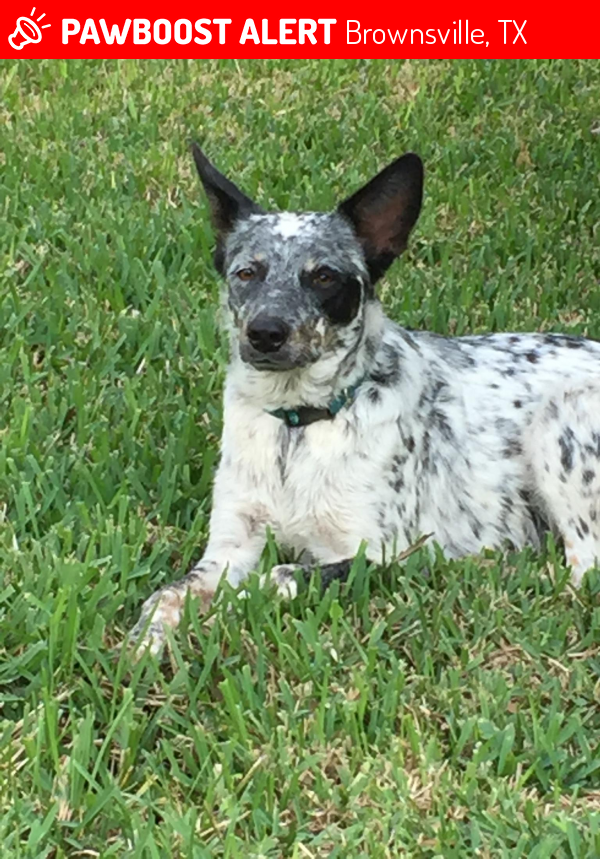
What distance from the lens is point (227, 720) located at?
3.53 m

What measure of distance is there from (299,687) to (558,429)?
1.70 metres

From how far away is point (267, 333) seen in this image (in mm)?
4203

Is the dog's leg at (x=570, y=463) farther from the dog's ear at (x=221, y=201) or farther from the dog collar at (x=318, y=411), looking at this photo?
the dog's ear at (x=221, y=201)

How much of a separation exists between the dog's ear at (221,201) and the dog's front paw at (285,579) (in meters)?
1.27

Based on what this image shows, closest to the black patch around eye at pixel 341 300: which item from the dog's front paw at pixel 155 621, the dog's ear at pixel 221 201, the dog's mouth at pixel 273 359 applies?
the dog's mouth at pixel 273 359

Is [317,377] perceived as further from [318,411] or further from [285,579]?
[285,579]

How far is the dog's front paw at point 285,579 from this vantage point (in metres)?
Answer: 4.12

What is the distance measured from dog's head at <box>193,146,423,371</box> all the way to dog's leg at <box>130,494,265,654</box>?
56 centimetres

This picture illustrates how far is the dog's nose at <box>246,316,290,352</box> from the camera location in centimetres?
420

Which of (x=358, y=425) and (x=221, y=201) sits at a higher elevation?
(x=221, y=201)
